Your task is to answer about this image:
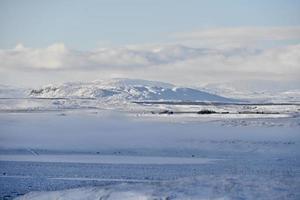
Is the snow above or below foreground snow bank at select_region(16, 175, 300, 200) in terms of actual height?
above

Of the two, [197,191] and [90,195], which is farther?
[90,195]

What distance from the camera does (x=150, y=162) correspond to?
21906mm

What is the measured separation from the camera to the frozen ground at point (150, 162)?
13.6 meters

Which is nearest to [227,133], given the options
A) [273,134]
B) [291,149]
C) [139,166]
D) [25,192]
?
[273,134]

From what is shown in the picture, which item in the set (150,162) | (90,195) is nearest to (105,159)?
(150,162)

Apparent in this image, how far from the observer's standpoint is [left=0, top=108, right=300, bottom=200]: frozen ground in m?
13.6

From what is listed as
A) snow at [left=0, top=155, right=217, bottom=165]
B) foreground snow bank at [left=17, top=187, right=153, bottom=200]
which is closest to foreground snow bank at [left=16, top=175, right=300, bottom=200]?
foreground snow bank at [left=17, top=187, right=153, bottom=200]

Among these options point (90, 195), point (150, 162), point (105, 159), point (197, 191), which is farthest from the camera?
point (105, 159)

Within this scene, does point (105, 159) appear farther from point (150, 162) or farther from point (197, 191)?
point (197, 191)

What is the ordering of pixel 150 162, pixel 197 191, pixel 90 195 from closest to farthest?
1. pixel 197 191
2. pixel 90 195
3. pixel 150 162

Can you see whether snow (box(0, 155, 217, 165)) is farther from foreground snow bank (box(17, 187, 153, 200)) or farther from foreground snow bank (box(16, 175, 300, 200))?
foreground snow bank (box(17, 187, 153, 200))

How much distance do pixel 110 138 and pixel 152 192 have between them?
1911 centimetres

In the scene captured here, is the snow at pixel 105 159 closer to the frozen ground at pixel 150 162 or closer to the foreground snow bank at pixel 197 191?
the frozen ground at pixel 150 162

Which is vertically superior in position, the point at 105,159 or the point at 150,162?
the point at 105,159
